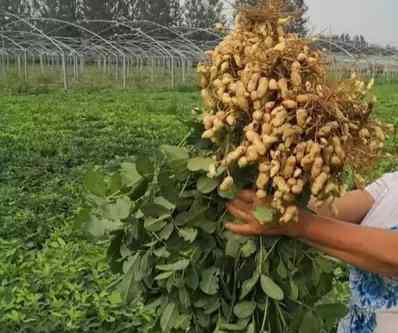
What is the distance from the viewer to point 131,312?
10.7 ft

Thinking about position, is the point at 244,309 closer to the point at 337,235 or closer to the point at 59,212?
the point at 337,235

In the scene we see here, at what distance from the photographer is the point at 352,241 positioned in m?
1.51

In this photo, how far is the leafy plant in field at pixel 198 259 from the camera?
1581mm

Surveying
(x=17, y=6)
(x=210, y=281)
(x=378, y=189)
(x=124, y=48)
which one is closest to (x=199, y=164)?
(x=210, y=281)

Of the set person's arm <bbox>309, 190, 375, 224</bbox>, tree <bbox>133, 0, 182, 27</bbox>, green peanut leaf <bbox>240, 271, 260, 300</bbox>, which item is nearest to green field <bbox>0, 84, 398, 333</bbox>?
person's arm <bbox>309, 190, 375, 224</bbox>

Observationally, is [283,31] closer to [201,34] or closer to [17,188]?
[17,188]

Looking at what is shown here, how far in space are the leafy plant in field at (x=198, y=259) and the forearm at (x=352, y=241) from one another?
0.30 ft

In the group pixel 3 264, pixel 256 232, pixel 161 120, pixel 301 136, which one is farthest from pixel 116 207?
pixel 161 120

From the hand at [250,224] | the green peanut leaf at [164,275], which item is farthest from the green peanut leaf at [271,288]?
the green peanut leaf at [164,275]

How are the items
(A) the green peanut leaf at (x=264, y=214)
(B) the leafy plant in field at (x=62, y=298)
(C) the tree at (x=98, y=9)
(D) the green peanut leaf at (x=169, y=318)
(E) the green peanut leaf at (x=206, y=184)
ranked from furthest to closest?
(C) the tree at (x=98, y=9)
(B) the leafy plant in field at (x=62, y=298)
(D) the green peanut leaf at (x=169, y=318)
(E) the green peanut leaf at (x=206, y=184)
(A) the green peanut leaf at (x=264, y=214)

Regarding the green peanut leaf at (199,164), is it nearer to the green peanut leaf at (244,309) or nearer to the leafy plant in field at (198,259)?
the leafy plant in field at (198,259)

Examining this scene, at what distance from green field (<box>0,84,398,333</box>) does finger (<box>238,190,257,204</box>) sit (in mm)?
230

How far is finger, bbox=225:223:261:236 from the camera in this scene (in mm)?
1516

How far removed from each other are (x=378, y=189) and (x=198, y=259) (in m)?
0.46
